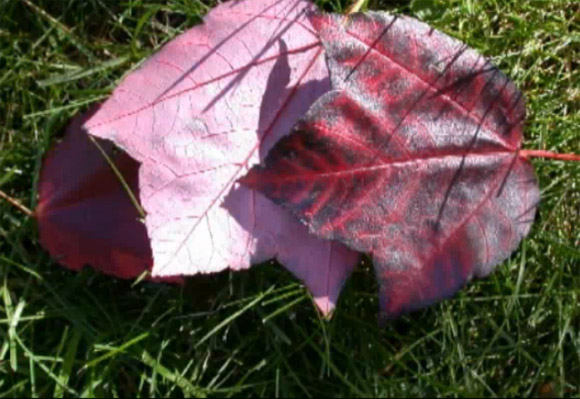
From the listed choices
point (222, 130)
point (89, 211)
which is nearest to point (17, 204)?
point (89, 211)

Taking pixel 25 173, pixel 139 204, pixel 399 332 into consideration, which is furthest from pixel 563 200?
pixel 25 173

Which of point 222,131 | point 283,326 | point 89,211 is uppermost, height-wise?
point 222,131

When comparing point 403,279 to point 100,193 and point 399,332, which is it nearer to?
point 399,332

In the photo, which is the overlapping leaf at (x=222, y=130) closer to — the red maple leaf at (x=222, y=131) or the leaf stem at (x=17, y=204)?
the red maple leaf at (x=222, y=131)

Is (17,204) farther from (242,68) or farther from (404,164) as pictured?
Result: (404,164)

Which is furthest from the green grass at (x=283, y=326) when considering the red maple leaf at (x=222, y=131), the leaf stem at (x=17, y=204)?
the red maple leaf at (x=222, y=131)
